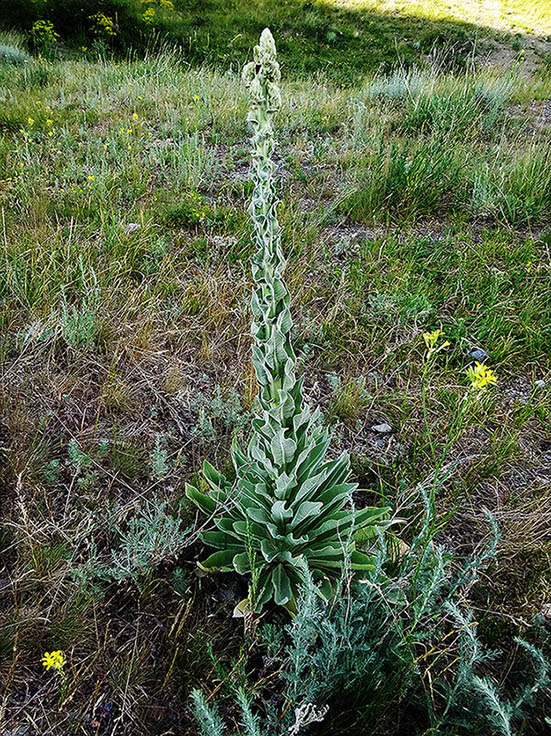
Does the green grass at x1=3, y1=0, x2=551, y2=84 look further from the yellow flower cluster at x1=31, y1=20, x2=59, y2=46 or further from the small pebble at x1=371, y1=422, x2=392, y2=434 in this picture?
the small pebble at x1=371, y1=422, x2=392, y2=434

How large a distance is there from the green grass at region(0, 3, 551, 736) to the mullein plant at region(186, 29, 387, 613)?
214 mm

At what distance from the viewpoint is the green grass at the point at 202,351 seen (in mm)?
1997

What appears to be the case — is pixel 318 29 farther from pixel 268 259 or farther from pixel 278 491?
pixel 278 491

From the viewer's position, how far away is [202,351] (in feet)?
10.8

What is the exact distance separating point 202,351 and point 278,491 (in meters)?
1.57

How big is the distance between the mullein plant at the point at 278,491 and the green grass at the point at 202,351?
214 millimetres

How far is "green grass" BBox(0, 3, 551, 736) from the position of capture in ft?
6.55

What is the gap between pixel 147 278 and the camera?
3.81 metres

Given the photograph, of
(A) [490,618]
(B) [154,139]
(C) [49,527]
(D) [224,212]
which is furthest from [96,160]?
(A) [490,618]

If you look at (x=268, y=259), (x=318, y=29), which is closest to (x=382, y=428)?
(x=268, y=259)

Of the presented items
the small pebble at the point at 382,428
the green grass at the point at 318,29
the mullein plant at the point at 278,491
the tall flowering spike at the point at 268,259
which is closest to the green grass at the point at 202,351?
the small pebble at the point at 382,428

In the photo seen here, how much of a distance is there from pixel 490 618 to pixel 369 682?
0.70 meters

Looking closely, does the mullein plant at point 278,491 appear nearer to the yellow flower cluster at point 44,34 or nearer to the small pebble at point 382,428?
the small pebble at point 382,428

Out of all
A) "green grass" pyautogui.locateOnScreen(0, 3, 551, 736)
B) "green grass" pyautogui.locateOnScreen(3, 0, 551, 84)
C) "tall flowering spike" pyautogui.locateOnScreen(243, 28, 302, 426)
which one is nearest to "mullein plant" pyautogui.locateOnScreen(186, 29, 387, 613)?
"tall flowering spike" pyautogui.locateOnScreen(243, 28, 302, 426)
